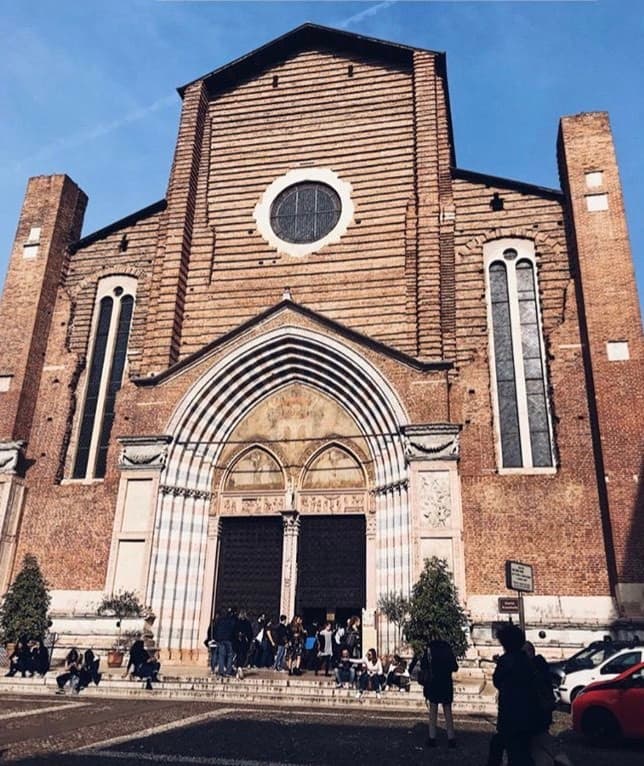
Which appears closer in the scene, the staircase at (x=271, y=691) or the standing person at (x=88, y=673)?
the staircase at (x=271, y=691)

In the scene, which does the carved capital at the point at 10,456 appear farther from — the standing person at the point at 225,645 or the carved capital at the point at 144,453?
the standing person at the point at 225,645

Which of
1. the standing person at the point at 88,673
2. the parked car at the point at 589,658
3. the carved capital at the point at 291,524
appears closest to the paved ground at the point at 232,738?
the parked car at the point at 589,658

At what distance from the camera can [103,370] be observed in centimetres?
1983

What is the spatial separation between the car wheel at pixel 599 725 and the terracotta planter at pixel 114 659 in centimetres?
1028

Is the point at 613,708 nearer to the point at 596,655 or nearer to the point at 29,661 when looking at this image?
the point at 596,655

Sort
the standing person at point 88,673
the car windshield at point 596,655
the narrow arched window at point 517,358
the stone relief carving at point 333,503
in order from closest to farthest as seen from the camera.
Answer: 1. the car windshield at point 596,655
2. the standing person at point 88,673
3. the narrow arched window at point 517,358
4. the stone relief carving at point 333,503

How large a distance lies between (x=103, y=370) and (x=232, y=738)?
13.8 meters

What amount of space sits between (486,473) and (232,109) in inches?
571

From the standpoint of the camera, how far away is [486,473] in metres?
16.2

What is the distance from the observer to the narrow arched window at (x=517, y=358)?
16594 mm

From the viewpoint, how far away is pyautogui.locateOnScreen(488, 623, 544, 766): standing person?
4.99 m

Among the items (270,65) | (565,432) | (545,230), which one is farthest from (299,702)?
(270,65)

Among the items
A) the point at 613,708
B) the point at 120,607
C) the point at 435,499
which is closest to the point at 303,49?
the point at 435,499

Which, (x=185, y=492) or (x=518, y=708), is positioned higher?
(x=185, y=492)
